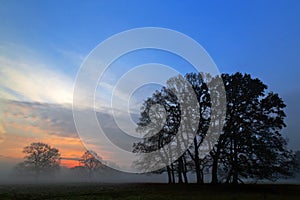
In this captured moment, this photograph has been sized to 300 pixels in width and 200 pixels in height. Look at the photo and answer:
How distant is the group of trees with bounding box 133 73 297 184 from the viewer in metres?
30.5

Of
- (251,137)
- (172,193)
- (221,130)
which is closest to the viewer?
(172,193)

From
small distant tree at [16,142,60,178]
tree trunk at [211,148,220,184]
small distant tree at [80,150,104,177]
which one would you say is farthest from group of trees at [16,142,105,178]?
tree trunk at [211,148,220,184]

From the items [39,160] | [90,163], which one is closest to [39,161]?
[39,160]

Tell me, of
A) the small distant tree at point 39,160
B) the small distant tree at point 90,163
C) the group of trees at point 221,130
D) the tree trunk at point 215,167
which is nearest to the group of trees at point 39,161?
the small distant tree at point 39,160

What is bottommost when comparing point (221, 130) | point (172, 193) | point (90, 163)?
point (172, 193)

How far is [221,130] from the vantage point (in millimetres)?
33750

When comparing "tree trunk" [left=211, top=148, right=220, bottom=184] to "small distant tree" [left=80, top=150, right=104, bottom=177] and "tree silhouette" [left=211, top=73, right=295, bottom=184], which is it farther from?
"small distant tree" [left=80, top=150, right=104, bottom=177]

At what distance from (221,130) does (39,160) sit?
62.6m

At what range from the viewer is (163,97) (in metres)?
40.3

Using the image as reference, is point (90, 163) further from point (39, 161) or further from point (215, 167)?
point (215, 167)

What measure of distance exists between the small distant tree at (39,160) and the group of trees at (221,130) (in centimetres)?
4589

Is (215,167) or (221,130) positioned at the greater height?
(221,130)

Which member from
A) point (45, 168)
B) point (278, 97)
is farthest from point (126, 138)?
point (45, 168)

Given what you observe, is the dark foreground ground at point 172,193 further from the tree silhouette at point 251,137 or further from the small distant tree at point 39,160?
the small distant tree at point 39,160
